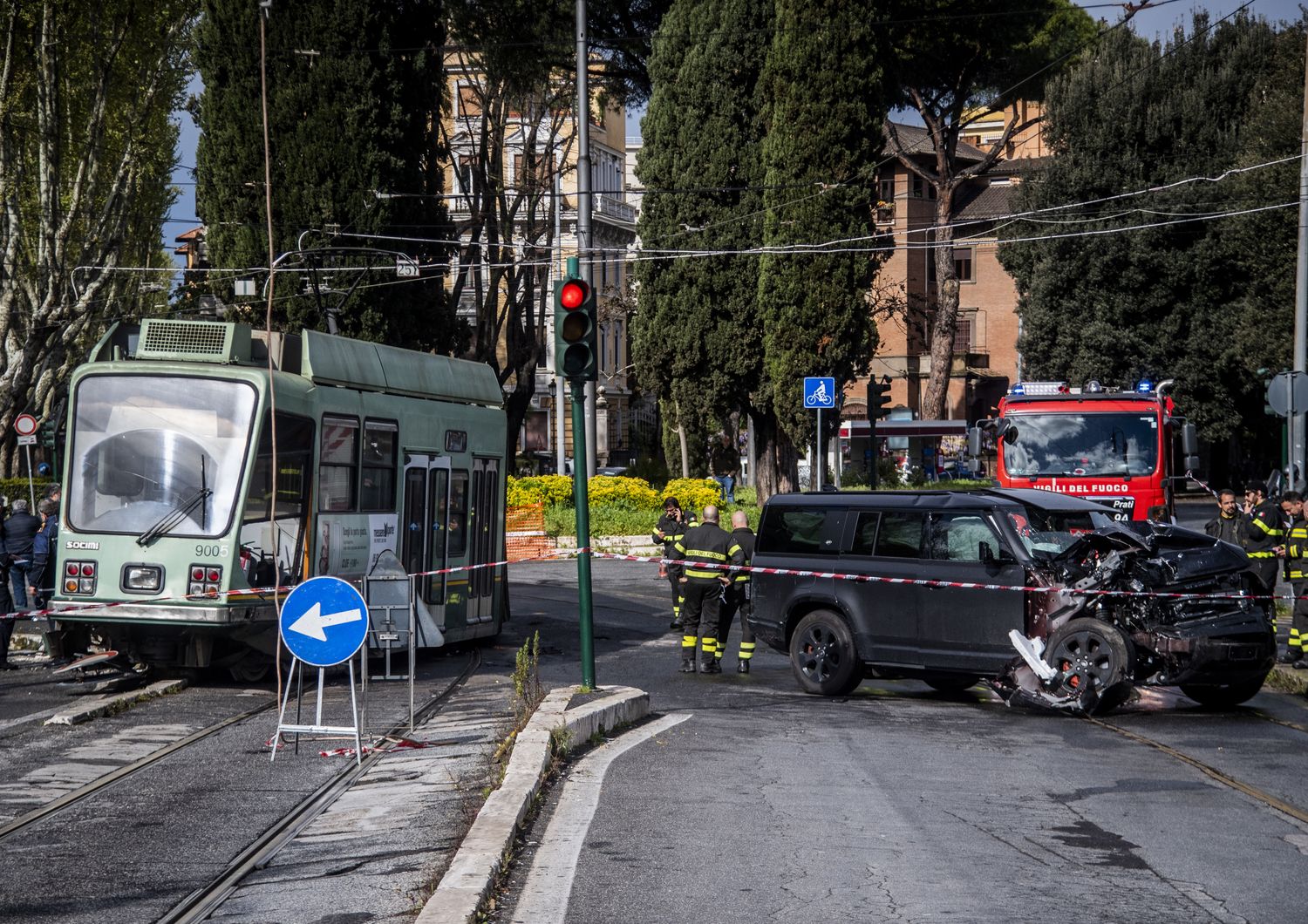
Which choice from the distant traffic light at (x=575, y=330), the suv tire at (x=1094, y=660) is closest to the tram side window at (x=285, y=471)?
the distant traffic light at (x=575, y=330)

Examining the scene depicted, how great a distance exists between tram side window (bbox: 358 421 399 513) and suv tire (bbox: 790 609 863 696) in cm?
410

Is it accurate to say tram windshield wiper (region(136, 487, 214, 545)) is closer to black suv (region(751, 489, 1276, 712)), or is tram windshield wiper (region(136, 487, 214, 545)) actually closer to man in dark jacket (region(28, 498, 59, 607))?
man in dark jacket (region(28, 498, 59, 607))

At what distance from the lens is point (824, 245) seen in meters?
34.5

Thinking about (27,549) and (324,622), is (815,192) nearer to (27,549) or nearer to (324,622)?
(27,549)

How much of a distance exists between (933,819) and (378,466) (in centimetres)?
857

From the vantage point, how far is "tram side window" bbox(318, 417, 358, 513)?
48.3 feet

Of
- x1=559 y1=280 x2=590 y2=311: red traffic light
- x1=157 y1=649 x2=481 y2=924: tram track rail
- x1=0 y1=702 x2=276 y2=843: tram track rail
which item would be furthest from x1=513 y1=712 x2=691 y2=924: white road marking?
x1=559 y1=280 x2=590 y2=311: red traffic light

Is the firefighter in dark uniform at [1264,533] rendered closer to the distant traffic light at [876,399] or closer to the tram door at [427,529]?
the tram door at [427,529]

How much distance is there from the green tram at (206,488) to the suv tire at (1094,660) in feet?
20.0

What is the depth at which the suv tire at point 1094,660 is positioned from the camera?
496 inches

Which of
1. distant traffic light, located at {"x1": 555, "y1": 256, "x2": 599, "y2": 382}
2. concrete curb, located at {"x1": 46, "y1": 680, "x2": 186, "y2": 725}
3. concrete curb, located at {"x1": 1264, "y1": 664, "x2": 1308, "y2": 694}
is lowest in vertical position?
concrete curb, located at {"x1": 1264, "y1": 664, "x2": 1308, "y2": 694}

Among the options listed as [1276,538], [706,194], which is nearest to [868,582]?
[1276,538]

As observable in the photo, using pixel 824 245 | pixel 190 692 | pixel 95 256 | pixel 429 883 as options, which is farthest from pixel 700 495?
pixel 429 883

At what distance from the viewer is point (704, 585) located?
16.4m
